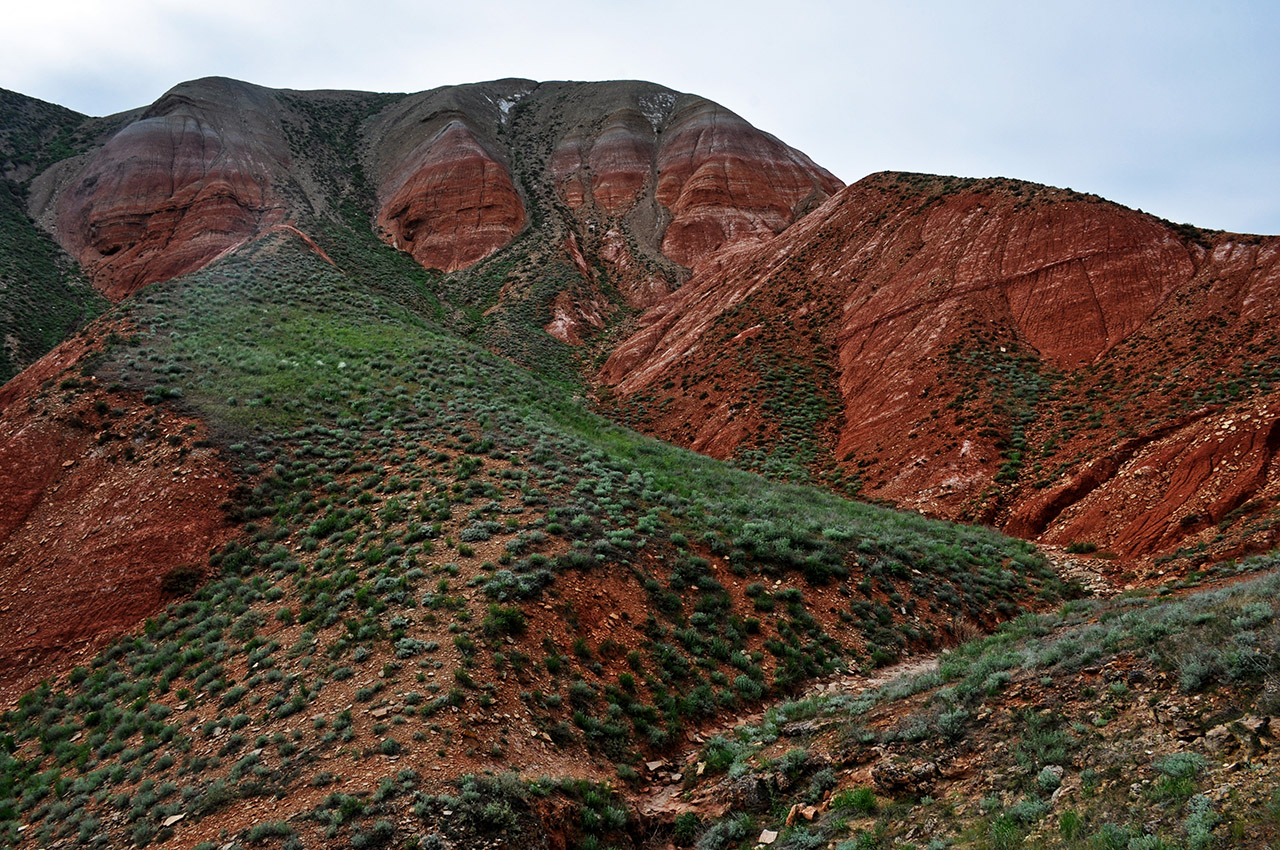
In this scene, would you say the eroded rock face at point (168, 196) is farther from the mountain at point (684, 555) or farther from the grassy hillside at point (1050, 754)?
the grassy hillside at point (1050, 754)

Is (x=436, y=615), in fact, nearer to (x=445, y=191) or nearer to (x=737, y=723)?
(x=737, y=723)

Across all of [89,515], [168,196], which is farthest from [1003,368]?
[168,196]

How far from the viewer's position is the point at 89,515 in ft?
52.9

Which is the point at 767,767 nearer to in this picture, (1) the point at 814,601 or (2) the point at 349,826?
(2) the point at 349,826

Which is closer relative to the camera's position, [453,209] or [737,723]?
[737,723]

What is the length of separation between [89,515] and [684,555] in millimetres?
15188

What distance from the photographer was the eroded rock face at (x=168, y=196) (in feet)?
163

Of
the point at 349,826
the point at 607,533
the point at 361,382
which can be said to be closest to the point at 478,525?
the point at 607,533

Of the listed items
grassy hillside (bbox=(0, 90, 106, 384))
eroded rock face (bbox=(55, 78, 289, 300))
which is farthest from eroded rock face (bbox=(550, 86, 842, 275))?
grassy hillside (bbox=(0, 90, 106, 384))

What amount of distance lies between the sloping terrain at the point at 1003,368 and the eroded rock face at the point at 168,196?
119 ft

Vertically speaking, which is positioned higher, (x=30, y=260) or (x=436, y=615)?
(x=30, y=260)

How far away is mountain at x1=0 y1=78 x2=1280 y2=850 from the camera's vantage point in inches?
287

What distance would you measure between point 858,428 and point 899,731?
64.4ft

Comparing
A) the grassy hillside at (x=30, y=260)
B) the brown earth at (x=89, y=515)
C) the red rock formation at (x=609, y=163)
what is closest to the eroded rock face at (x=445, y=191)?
the red rock formation at (x=609, y=163)
